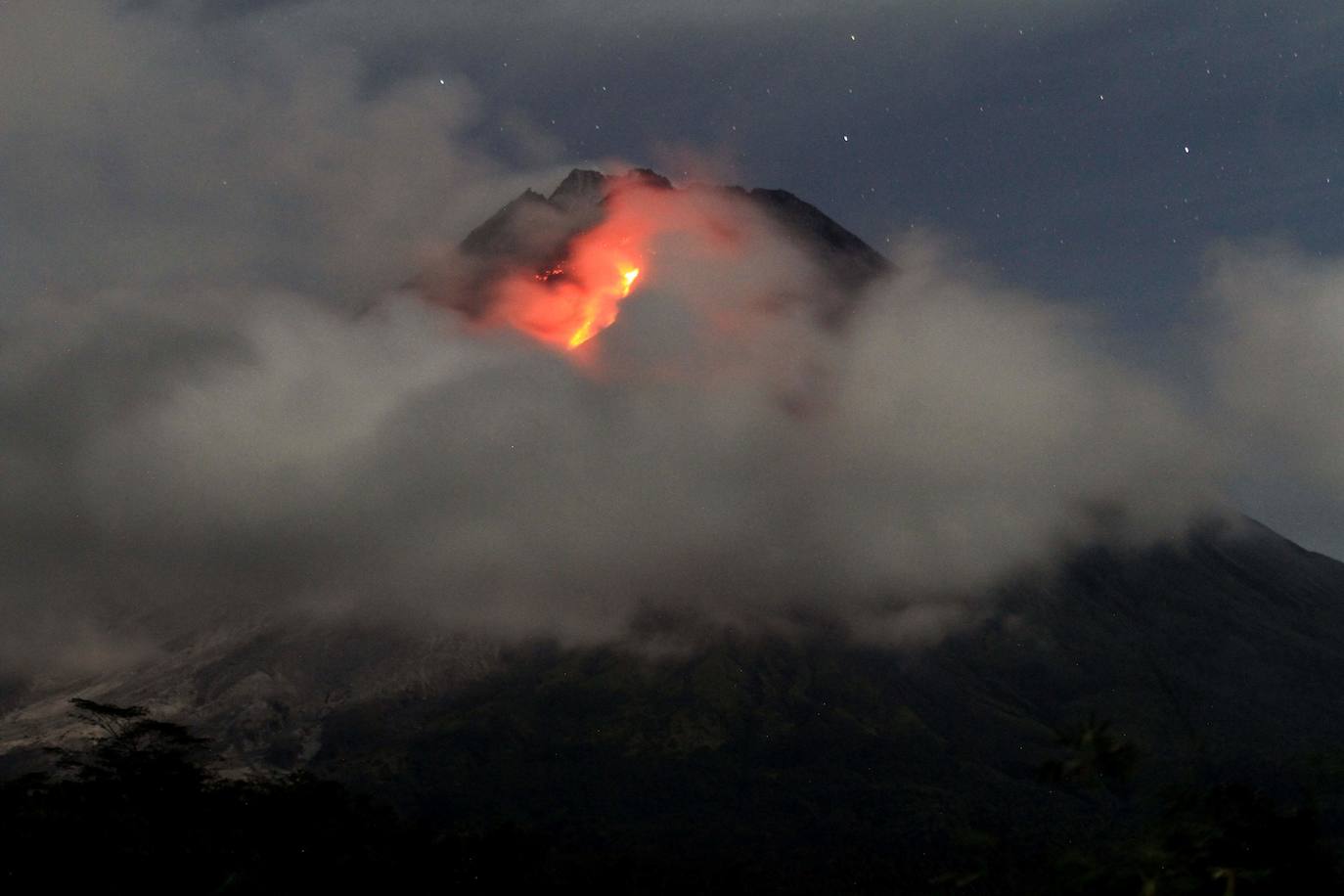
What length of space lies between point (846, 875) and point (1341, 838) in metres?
83.8

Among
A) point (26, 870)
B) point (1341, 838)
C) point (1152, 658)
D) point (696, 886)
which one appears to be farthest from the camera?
point (1341, 838)

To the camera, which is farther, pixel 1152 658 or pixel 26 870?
pixel 26 870

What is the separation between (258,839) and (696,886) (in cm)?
5706

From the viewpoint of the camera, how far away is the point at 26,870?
40906 mm

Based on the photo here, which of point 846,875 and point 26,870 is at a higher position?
point 26,870

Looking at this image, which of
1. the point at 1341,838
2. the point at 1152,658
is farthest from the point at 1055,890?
the point at 1341,838

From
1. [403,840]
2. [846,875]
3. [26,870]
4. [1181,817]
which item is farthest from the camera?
[846,875]

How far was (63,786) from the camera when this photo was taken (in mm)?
66562

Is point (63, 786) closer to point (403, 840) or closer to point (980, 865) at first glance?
point (403, 840)

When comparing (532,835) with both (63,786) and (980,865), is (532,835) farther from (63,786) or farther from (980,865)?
(980,865)

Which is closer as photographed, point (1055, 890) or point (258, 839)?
point (1055, 890)

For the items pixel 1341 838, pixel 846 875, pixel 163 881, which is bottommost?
pixel 1341 838

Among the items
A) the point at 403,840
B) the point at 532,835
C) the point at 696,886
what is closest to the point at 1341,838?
the point at 696,886

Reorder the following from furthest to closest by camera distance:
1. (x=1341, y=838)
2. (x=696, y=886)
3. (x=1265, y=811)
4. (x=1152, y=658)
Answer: (x=1341, y=838), (x=696, y=886), (x=1265, y=811), (x=1152, y=658)
